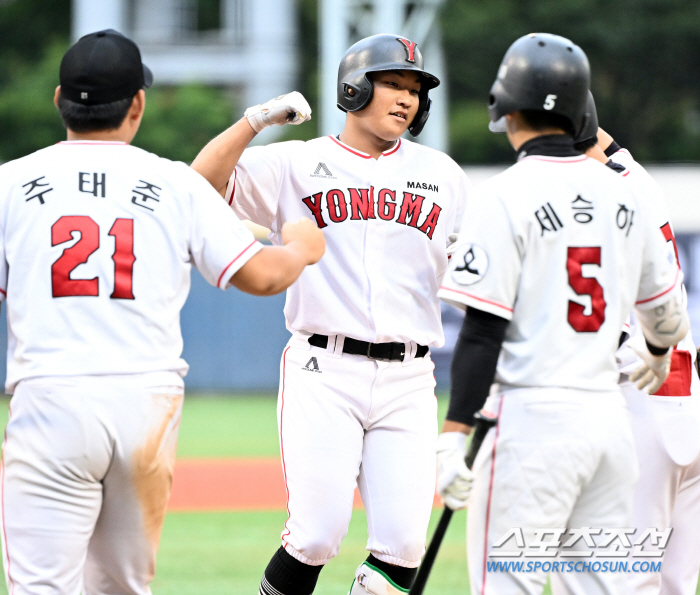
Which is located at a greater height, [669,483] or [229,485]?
[669,483]

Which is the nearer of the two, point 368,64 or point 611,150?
point 611,150

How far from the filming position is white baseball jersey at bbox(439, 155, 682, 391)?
10.8ft

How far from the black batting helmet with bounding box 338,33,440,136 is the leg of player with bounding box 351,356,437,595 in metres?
1.15

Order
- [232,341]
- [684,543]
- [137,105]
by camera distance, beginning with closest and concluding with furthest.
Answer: [137,105] < [684,543] < [232,341]

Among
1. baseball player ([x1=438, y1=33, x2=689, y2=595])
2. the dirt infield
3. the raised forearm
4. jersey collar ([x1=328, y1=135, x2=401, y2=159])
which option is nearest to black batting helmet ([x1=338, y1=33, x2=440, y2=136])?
jersey collar ([x1=328, y1=135, x2=401, y2=159])

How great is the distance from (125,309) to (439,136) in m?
22.9

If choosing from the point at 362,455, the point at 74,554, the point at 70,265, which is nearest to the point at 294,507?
the point at 362,455

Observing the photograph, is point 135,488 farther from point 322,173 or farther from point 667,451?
point 667,451

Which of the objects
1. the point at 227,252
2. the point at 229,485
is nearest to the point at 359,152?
the point at 227,252

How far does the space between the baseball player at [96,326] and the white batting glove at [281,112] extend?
1039 millimetres

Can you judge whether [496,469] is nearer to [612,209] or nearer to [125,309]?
[612,209]

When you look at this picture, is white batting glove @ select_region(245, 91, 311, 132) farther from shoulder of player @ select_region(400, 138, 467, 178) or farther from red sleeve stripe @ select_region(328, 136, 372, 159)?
shoulder of player @ select_region(400, 138, 467, 178)

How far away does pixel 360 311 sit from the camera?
448 cm

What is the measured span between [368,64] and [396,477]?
1.75m
